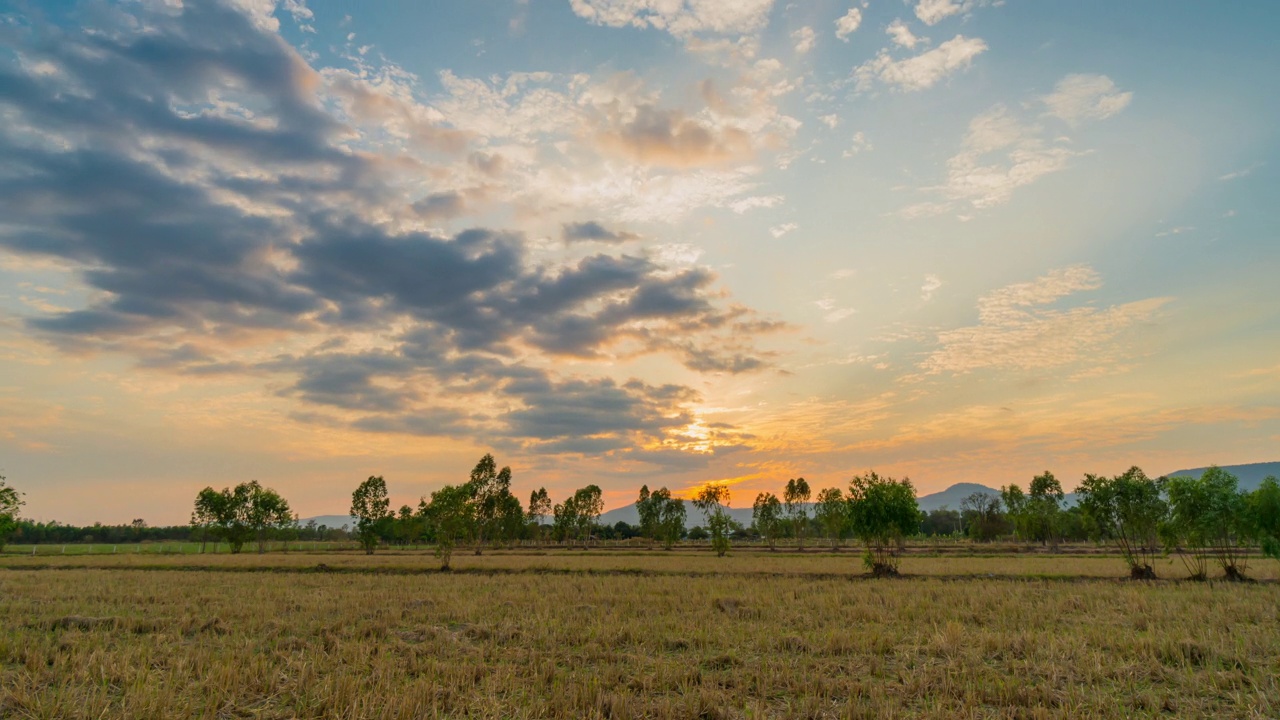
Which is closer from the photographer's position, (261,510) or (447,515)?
(447,515)

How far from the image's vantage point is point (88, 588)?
32625 mm

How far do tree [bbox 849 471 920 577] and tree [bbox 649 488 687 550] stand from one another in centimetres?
6346

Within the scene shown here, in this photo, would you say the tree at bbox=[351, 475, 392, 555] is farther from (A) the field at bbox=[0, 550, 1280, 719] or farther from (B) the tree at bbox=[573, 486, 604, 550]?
(A) the field at bbox=[0, 550, 1280, 719]

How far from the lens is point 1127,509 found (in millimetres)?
41188

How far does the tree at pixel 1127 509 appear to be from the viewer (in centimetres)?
4056

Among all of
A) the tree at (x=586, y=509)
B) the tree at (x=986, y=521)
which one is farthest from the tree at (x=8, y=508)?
the tree at (x=986, y=521)

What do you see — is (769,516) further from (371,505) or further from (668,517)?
(371,505)

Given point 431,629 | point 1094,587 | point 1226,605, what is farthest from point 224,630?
point 1094,587

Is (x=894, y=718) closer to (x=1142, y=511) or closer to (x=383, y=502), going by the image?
(x=1142, y=511)

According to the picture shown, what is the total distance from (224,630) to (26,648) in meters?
5.14

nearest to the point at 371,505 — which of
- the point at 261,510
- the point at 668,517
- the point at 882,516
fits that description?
the point at 261,510

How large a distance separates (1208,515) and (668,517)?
8994 centimetres

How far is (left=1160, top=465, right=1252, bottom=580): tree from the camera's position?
38.1m

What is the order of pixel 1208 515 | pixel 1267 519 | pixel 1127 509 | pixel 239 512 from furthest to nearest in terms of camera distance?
pixel 239 512, pixel 1127 509, pixel 1208 515, pixel 1267 519
